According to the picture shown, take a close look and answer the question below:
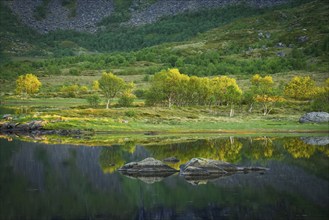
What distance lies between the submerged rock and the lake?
3.76 feet

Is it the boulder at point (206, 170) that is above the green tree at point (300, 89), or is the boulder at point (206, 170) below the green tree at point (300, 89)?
below

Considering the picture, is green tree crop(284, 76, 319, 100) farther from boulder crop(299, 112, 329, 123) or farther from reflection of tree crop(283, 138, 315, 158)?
reflection of tree crop(283, 138, 315, 158)

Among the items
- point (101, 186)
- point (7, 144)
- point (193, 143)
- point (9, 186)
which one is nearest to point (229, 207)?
point (101, 186)

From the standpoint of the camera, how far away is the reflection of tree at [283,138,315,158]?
253ft

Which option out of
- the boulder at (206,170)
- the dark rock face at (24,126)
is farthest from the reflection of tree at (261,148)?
the dark rock face at (24,126)

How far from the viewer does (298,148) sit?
83500 millimetres

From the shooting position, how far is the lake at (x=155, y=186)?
4788cm

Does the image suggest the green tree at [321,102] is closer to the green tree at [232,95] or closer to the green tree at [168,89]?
the green tree at [232,95]

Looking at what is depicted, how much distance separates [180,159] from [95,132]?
35808 millimetres

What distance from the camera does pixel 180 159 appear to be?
72.8m

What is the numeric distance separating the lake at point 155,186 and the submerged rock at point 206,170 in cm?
115

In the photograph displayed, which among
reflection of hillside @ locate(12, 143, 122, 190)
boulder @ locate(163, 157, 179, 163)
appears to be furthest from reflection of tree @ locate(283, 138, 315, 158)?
reflection of hillside @ locate(12, 143, 122, 190)

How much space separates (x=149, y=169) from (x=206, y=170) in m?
6.23

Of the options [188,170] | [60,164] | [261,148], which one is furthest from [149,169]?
[261,148]
